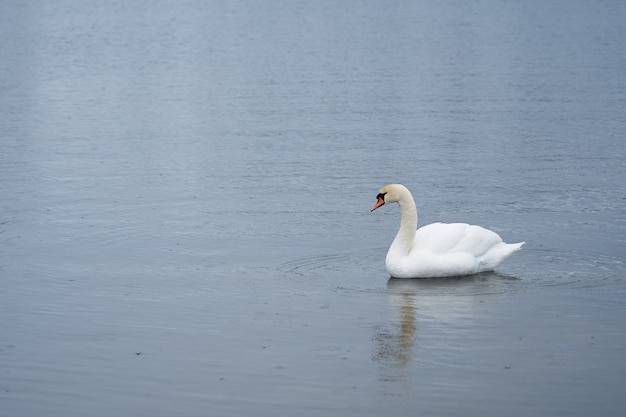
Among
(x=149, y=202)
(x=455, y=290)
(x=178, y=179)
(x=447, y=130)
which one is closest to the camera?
(x=455, y=290)

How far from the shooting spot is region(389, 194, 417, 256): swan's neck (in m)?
12.8

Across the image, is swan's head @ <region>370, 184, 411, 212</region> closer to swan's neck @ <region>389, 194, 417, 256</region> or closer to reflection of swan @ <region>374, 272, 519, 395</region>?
swan's neck @ <region>389, 194, 417, 256</region>

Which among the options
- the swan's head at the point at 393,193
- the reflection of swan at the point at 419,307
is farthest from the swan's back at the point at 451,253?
the swan's head at the point at 393,193

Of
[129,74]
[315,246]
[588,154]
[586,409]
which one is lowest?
[586,409]

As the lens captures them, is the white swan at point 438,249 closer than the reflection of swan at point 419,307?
No

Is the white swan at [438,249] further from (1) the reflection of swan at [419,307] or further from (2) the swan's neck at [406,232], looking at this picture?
(1) the reflection of swan at [419,307]

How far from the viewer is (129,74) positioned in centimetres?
3584

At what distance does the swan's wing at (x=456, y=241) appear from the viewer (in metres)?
12.9

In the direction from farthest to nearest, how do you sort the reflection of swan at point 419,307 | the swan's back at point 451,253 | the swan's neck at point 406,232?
the swan's neck at point 406,232 → the swan's back at point 451,253 → the reflection of swan at point 419,307

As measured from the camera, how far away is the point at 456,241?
12898mm

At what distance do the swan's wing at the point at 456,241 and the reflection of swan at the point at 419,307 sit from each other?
309mm

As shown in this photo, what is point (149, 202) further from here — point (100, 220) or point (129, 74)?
point (129, 74)


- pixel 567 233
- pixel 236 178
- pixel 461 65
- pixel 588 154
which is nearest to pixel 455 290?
pixel 567 233

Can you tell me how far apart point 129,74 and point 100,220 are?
20790 millimetres
